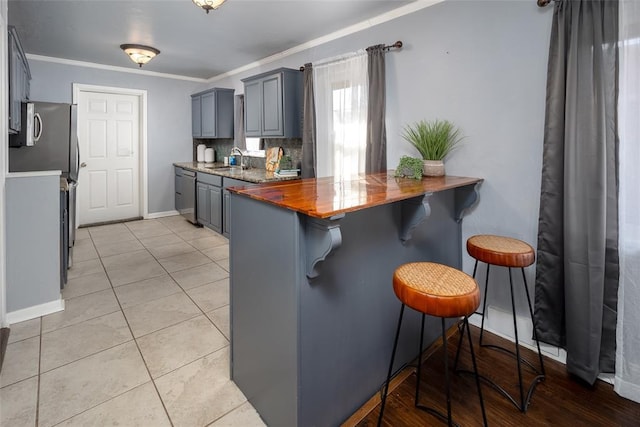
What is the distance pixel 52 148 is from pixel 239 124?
252 centimetres

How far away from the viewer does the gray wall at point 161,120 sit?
508 cm

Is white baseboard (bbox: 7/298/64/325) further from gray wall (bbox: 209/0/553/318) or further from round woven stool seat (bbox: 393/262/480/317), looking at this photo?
gray wall (bbox: 209/0/553/318)

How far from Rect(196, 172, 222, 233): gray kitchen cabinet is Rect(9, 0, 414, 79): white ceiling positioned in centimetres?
164

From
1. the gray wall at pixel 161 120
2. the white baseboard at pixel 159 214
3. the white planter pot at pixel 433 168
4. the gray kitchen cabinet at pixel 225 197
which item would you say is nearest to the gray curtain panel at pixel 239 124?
the gray kitchen cabinet at pixel 225 197

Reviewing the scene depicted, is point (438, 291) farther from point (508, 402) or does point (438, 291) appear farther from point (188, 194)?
point (188, 194)

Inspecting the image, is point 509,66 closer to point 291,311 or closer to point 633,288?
point 633,288

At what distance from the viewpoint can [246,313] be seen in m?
1.65

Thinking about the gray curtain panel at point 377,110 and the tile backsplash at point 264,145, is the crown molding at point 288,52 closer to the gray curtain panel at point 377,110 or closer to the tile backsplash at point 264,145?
the gray curtain panel at point 377,110

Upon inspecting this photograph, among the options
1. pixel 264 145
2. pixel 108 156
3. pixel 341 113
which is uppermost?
pixel 341 113

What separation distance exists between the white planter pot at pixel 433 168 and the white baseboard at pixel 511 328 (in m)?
1.04

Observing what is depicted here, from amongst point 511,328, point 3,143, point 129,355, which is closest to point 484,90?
point 511,328

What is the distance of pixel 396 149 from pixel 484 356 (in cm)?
170

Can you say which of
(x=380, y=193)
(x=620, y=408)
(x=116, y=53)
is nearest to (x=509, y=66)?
(x=380, y=193)

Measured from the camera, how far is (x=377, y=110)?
288 cm
